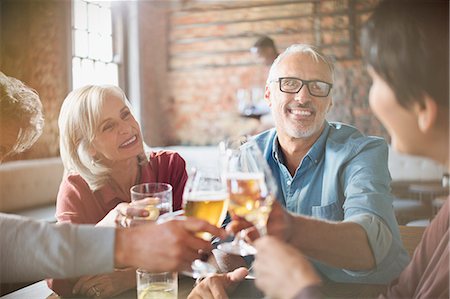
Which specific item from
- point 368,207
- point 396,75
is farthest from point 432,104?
point 368,207

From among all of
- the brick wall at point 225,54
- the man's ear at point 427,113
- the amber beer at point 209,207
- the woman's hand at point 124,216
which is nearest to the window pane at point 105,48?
the brick wall at point 225,54

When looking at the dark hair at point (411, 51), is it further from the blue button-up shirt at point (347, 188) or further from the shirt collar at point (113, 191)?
the shirt collar at point (113, 191)

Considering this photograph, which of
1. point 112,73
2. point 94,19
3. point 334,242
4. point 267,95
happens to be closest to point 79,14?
point 94,19

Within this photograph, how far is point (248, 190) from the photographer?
534 millimetres

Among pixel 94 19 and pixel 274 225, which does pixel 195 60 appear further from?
pixel 274 225

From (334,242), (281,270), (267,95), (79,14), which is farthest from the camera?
(79,14)

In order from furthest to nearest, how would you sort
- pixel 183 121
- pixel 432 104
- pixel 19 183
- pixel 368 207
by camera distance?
pixel 19 183 → pixel 183 121 → pixel 368 207 → pixel 432 104

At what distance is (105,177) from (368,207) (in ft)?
1.34

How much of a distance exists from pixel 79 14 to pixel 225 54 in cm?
28

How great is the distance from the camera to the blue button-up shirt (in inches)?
26.3

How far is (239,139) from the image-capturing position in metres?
0.73

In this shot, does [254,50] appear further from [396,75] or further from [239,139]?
[396,75]

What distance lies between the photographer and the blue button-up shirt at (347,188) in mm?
667

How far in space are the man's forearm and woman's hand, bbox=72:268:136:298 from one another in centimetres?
26
